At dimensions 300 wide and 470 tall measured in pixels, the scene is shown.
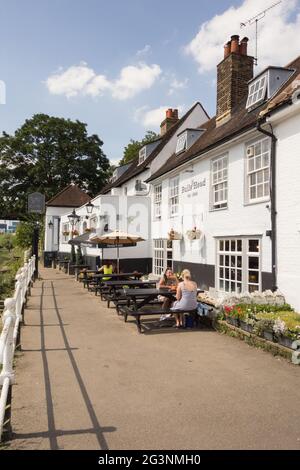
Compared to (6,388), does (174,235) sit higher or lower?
higher

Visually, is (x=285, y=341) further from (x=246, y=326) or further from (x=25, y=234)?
(x=25, y=234)

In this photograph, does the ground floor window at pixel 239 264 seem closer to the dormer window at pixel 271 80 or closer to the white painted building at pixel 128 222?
the dormer window at pixel 271 80

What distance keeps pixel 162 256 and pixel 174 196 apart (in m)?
3.22

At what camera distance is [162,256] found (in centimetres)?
1894

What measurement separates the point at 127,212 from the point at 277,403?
16.2 meters

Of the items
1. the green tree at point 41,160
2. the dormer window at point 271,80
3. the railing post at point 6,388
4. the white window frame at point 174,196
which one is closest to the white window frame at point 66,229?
the white window frame at point 174,196

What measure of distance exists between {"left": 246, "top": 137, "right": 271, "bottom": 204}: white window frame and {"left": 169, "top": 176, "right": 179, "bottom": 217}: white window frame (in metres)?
5.80

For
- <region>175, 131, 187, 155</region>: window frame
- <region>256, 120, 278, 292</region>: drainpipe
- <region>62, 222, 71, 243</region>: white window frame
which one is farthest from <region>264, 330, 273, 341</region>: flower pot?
<region>62, 222, 71, 243</region>: white window frame

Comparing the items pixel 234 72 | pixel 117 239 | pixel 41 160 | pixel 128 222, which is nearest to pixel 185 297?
pixel 117 239

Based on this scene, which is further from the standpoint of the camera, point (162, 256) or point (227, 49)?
point (162, 256)

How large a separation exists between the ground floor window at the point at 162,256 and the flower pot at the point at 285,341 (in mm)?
10553

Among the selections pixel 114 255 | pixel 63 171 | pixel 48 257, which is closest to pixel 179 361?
pixel 114 255

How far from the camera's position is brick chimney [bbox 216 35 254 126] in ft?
48.4

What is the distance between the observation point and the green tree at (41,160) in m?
47.9
